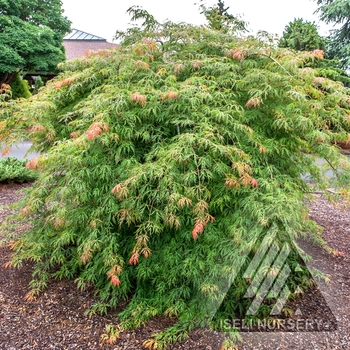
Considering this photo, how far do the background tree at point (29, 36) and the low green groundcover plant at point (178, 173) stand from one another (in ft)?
36.0

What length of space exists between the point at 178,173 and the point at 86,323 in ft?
4.72

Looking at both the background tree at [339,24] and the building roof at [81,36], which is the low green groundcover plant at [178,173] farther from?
the building roof at [81,36]

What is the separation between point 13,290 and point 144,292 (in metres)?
1.28

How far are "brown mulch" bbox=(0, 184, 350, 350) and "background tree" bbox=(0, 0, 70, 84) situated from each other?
11.6 meters

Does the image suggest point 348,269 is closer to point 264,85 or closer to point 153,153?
point 264,85

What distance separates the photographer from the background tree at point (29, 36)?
11.7 m

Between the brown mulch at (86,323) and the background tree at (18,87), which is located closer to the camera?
the brown mulch at (86,323)

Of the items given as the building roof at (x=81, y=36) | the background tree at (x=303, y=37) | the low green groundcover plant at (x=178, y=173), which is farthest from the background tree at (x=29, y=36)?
the low green groundcover plant at (x=178, y=173)

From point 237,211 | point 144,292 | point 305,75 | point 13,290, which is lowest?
point 13,290

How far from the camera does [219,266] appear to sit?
2.20m

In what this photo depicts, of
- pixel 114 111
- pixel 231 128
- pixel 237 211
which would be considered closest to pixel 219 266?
pixel 237 211
